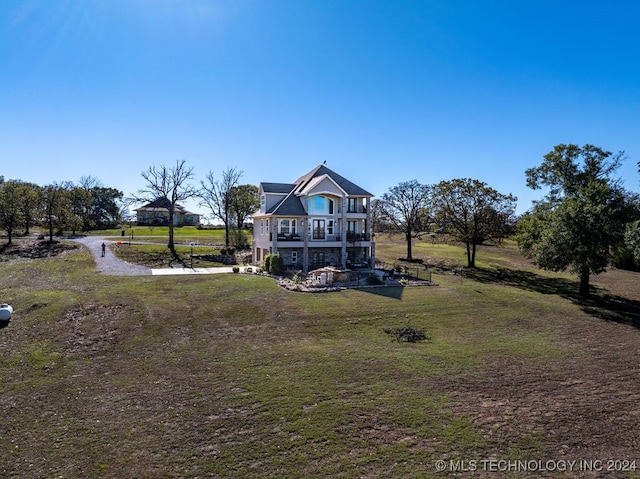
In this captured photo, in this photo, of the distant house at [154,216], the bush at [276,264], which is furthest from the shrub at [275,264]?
the distant house at [154,216]

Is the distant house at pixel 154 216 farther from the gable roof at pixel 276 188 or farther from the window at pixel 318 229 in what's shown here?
the window at pixel 318 229

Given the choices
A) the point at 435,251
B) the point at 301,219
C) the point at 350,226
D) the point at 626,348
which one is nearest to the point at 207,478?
the point at 626,348

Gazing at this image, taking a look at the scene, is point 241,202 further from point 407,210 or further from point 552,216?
point 552,216

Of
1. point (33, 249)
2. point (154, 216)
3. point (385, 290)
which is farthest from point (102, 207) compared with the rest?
point (385, 290)

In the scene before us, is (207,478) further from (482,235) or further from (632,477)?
(482,235)

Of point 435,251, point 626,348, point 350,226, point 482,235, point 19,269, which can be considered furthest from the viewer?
point 435,251

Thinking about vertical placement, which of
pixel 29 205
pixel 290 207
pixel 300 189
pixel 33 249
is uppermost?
pixel 300 189
